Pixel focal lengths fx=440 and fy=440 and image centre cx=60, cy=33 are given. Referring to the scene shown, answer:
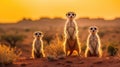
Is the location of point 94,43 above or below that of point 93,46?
above

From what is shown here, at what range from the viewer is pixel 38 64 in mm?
14719

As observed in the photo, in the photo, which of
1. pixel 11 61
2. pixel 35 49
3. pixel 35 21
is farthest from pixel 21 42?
pixel 35 21

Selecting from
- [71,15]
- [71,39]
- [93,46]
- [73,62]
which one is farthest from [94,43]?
[73,62]

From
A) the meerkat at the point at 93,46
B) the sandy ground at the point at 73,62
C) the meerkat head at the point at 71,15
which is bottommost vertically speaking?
the sandy ground at the point at 73,62

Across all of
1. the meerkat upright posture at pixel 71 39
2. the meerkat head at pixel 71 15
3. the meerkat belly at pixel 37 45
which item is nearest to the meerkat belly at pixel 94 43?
the meerkat upright posture at pixel 71 39

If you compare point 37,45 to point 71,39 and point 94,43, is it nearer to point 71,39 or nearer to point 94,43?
point 71,39

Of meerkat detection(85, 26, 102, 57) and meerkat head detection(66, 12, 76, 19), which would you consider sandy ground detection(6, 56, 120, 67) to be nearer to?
meerkat detection(85, 26, 102, 57)

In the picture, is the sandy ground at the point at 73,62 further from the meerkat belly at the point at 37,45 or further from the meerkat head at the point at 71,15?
the meerkat belly at the point at 37,45

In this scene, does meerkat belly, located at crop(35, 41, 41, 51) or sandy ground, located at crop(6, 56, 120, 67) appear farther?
meerkat belly, located at crop(35, 41, 41, 51)

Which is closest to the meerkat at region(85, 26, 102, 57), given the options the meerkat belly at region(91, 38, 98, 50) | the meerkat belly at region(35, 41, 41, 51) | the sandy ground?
the meerkat belly at region(91, 38, 98, 50)

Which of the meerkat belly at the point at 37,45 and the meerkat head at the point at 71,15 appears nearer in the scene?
the meerkat head at the point at 71,15

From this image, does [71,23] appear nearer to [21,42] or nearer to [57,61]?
[57,61]

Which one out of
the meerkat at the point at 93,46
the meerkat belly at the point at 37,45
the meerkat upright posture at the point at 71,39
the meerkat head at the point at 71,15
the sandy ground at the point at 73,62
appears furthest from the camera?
the meerkat belly at the point at 37,45

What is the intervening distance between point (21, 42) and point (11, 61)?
20.2 metres
